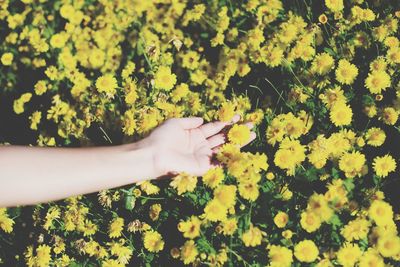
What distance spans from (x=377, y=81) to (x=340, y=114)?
0.27 metres

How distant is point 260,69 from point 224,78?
28 centimetres

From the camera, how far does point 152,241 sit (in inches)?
78.3

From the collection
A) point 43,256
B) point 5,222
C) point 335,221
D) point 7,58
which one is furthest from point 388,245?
point 7,58

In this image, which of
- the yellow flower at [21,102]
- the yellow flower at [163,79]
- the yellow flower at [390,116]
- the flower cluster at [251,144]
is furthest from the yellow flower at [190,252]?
the yellow flower at [21,102]

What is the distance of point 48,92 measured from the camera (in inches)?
120

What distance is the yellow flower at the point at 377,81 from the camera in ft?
6.91

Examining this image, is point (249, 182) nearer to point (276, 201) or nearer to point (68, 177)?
point (276, 201)

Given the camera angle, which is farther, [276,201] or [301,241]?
[276,201]

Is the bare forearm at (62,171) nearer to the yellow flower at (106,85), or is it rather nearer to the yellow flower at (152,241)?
the yellow flower at (152,241)

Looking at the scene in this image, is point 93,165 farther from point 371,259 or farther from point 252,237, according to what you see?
point 371,259

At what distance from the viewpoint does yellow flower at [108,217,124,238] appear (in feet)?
6.70

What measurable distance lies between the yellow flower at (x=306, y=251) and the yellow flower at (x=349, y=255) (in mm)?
87

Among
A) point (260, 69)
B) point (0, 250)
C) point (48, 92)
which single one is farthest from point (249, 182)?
point (48, 92)

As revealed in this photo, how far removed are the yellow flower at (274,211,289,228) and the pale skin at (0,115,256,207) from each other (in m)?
0.36
